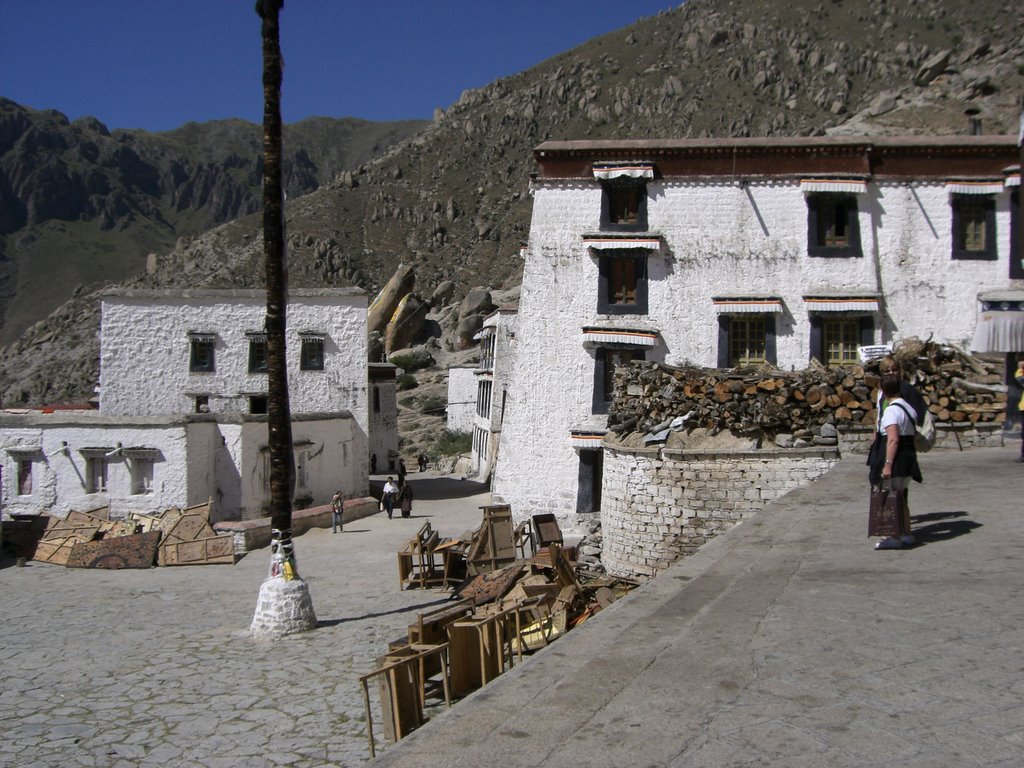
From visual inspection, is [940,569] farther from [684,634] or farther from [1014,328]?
[1014,328]

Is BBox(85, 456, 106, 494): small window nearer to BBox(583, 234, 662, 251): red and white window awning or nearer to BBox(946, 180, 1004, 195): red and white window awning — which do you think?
BBox(583, 234, 662, 251): red and white window awning

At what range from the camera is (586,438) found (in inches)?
894

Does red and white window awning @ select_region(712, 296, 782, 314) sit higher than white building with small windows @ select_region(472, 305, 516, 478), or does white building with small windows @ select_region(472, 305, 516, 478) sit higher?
red and white window awning @ select_region(712, 296, 782, 314)

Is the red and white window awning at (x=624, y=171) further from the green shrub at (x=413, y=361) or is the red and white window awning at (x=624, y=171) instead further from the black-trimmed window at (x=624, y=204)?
the green shrub at (x=413, y=361)

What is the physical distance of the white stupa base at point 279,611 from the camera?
40.1 ft

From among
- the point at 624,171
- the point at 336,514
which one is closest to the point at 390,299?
the point at 336,514

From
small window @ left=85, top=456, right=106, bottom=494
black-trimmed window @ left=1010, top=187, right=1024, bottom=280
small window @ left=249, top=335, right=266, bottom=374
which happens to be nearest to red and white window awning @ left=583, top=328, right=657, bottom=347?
black-trimmed window @ left=1010, top=187, right=1024, bottom=280

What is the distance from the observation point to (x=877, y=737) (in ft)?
12.1

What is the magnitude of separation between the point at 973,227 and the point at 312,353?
69.1 feet

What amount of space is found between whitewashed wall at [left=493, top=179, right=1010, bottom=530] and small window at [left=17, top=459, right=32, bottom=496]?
13.9 metres

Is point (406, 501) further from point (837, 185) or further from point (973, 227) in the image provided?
A: point (973, 227)

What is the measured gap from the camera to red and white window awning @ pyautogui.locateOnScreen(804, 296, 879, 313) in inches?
866

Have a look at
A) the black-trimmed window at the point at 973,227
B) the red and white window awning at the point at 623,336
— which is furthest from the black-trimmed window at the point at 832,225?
the red and white window awning at the point at 623,336

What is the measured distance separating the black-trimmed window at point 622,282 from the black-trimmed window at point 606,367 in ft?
3.75
